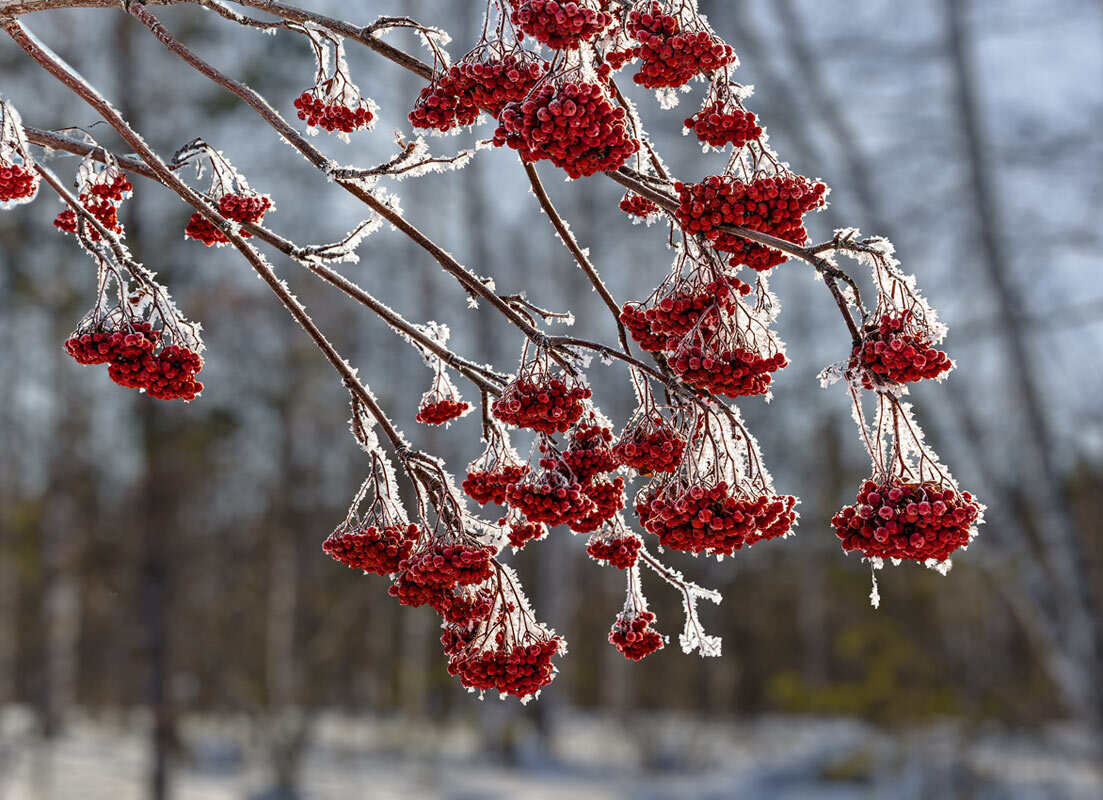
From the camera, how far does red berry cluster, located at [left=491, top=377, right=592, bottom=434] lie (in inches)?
65.2

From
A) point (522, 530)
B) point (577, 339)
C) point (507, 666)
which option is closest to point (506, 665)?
point (507, 666)

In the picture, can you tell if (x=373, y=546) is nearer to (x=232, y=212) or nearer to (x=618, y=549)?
(x=618, y=549)

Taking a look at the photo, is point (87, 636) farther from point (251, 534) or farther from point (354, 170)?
point (354, 170)

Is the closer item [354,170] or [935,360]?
[935,360]

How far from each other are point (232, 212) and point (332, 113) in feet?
1.25

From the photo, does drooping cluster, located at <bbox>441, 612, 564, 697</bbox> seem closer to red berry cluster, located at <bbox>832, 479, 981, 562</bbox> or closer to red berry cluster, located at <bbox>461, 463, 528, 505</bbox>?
red berry cluster, located at <bbox>461, 463, 528, 505</bbox>

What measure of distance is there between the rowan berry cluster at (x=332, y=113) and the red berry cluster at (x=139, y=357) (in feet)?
1.79

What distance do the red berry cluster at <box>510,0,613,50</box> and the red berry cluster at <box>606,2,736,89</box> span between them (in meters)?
0.14

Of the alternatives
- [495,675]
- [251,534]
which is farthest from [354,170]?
[251,534]

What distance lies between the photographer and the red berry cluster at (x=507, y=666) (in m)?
1.71

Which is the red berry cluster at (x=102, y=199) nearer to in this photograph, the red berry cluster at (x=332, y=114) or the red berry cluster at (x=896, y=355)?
the red berry cluster at (x=332, y=114)

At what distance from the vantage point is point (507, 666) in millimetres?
1708

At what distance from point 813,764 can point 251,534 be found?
371 inches

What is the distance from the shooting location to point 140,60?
8.59 meters
